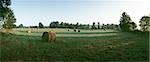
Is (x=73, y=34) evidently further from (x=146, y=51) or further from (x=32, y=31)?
(x=146, y=51)

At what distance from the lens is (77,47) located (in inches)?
654

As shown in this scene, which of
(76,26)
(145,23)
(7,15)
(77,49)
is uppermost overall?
(7,15)

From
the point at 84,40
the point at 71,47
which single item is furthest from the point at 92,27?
the point at 71,47

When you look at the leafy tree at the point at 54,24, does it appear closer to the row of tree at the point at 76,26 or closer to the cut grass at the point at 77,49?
the row of tree at the point at 76,26

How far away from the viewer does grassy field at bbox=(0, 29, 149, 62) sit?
1582 cm

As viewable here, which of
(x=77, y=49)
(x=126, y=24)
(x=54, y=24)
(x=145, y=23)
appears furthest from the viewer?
(x=145, y=23)

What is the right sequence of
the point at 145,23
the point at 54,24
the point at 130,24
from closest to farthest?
1. the point at 54,24
2. the point at 130,24
3. the point at 145,23

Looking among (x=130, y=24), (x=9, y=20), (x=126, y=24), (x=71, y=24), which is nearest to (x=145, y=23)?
(x=130, y=24)

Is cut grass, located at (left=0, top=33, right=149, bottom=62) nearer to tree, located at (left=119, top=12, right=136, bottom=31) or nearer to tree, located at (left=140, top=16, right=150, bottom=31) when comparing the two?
tree, located at (left=119, top=12, right=136, bottom=31)

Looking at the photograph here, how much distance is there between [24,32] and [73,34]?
351cm

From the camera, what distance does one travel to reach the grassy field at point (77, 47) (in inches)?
623

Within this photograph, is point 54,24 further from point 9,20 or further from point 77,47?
point 9,20

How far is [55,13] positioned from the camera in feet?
58.7

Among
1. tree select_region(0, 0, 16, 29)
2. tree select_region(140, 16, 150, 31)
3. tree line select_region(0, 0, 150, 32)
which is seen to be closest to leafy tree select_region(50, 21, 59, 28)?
tree line select_region(0, 0, 150, 32)
